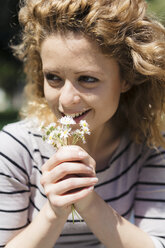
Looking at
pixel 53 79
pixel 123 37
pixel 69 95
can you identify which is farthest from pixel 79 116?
pixel 123 37

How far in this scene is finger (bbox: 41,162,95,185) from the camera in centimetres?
166

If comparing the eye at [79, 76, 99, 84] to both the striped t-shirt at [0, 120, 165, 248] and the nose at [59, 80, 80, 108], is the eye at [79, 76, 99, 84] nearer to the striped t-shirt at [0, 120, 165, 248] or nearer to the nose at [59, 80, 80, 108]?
the nose at [59, 80, 80, 108]

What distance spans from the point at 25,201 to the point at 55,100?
2.21ft

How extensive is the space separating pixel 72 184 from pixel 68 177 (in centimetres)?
8

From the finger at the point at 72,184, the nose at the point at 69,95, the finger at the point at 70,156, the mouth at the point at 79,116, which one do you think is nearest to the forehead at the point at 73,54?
the nose at the point at 69,95

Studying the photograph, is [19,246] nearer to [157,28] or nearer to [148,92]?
[148,92]

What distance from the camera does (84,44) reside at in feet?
6.44

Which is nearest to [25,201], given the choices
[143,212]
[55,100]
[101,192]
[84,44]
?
[101,192]

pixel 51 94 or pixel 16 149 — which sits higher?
pixel 51 94

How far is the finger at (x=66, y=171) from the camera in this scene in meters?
1.66

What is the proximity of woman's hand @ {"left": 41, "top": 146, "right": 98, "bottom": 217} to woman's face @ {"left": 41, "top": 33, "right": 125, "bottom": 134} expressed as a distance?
39cm

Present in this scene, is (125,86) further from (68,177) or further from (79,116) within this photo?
(68,177)

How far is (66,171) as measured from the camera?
167 cm

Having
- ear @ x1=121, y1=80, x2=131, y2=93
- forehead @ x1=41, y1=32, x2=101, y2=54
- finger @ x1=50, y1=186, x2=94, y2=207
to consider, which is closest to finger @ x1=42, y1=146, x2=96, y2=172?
finger @ x1=50, y1=186, x2=94, y2=207
